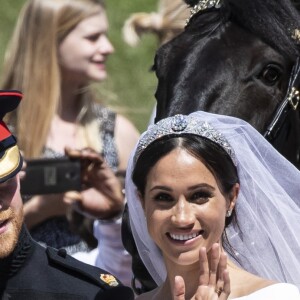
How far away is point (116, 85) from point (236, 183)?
306 inches

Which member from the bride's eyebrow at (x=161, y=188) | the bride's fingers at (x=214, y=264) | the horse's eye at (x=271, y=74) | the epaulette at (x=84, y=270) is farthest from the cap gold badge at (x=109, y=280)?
the horse's eye at (x=271, y=74)

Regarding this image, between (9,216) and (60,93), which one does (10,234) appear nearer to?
(9,216)

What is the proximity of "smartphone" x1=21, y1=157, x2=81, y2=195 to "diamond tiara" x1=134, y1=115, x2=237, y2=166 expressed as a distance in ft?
7.17

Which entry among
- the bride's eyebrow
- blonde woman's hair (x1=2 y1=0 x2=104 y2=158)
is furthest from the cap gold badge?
blonde woman's hair (x1=2 y1=0 x2=104 y2=158)

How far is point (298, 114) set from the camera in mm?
6441

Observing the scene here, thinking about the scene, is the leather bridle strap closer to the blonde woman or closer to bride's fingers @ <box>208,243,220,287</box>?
bride's fingers @ <box>208,243,220,287</box>

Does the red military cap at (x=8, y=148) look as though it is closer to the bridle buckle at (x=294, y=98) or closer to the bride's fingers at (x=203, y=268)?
the bride's fingers at (x=203, y=268)

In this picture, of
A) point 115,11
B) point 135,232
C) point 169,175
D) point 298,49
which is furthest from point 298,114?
point 115,11

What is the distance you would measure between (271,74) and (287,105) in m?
0.15

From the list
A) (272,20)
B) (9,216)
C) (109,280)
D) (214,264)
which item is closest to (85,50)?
(272,20)

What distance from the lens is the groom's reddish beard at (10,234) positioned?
16.2ft

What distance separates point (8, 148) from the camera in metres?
5.04

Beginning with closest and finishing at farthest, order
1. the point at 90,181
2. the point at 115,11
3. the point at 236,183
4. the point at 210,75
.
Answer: the point at 236,183, the point at 210,75, the point at 90,181, the point at 115,11

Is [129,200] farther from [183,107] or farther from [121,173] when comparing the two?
[121,173]
